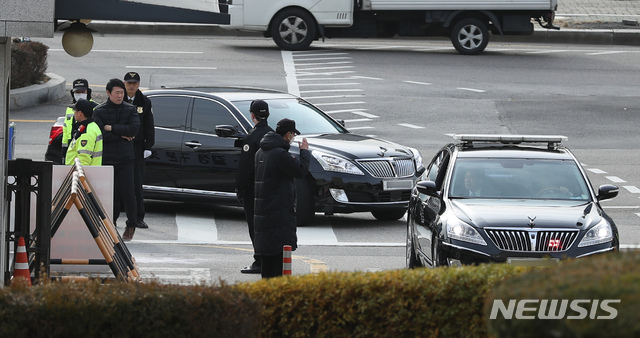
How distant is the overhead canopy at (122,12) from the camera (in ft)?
24.3

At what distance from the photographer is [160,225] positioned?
13.7 meters

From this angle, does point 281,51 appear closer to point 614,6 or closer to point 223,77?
point 223,77

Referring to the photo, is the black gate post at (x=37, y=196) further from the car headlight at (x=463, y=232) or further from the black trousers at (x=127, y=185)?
the black trousers at (x=127, y=185)

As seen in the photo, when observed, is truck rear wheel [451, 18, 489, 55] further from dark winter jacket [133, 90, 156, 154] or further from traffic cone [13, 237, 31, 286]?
traffic cone [13, 237, 31, 286]

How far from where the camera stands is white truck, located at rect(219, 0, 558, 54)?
27.0m

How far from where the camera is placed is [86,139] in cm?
1176

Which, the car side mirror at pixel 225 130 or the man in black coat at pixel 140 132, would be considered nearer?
the man in black coat at pixel 140 132

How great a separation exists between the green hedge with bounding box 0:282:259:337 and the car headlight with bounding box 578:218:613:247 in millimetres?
4390

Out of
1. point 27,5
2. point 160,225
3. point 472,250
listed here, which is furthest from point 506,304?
point 160,225

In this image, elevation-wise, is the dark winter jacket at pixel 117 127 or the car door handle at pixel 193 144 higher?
the dark winter jacket at pixel 117 127

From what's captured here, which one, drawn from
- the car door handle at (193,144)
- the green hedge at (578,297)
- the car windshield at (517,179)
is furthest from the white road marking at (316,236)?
the green hedge at (578,297)

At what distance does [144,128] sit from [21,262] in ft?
15.3

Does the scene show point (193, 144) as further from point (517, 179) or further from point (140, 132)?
point (517, 179)

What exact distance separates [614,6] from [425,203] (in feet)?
89.2
